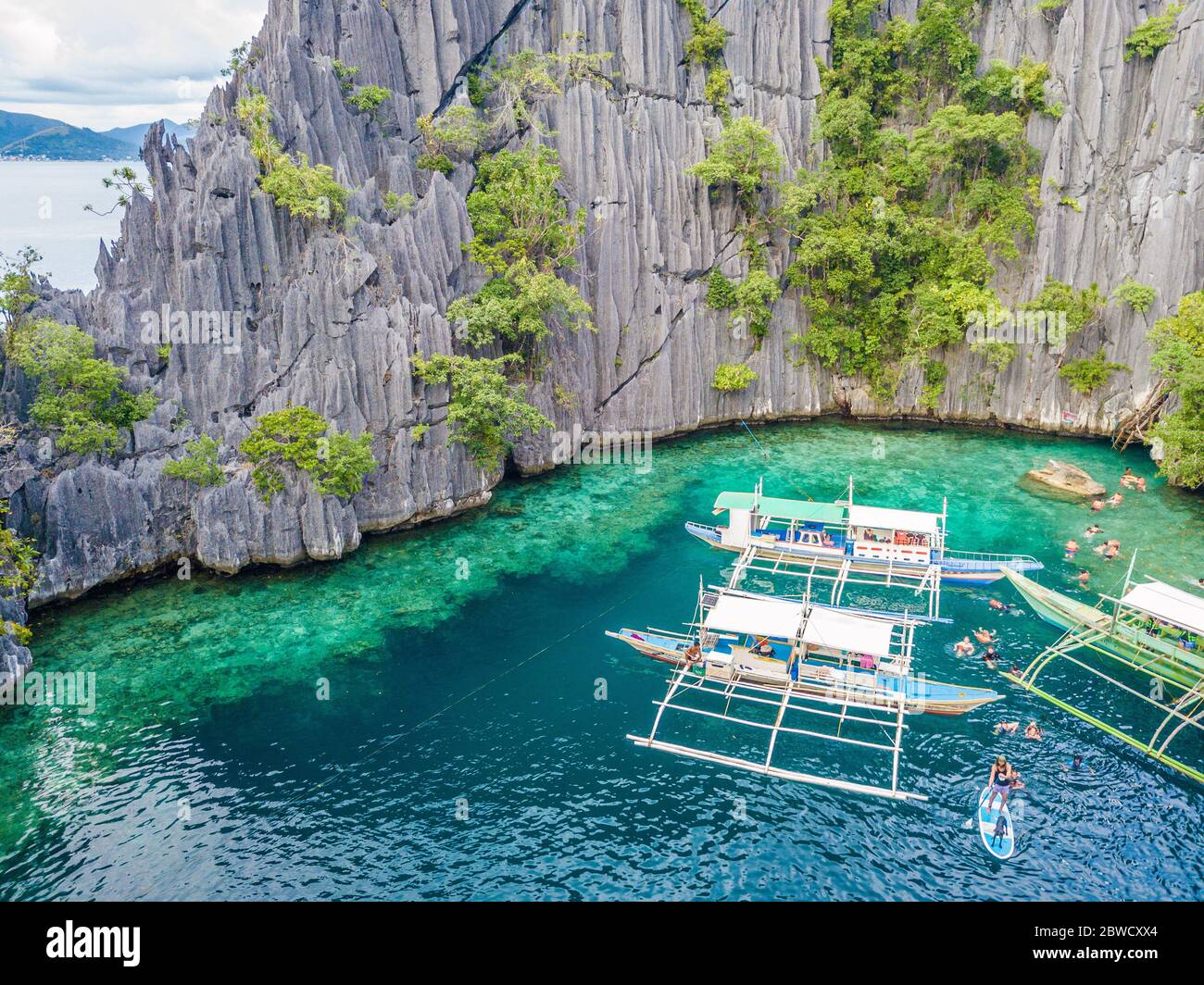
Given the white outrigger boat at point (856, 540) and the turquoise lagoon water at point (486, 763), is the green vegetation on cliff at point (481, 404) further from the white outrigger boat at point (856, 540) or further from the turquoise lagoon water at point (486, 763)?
the white outrigger boat at point (856, 540)

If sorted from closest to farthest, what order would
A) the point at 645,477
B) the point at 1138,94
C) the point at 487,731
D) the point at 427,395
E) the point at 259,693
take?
the point at 487,731, the point at 259,693, the point at 427,395, the point at 645,477, the point at 1138,94

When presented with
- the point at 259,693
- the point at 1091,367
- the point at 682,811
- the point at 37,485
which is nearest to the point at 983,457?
the point at 1091,367

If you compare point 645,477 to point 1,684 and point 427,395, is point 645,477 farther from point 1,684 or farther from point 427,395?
point 1,684

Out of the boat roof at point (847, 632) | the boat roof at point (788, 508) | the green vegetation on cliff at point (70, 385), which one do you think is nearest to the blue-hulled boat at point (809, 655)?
the boat roof at point (847, 632)

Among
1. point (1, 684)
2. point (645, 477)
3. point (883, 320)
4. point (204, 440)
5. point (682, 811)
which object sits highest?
point (883, 320)

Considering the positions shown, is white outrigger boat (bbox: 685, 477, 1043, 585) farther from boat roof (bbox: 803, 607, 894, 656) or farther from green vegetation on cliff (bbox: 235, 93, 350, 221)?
green vegetation on cliff (bbox: 235, 93, 350, 221)

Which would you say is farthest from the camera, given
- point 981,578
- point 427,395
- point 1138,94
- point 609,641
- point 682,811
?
point 1138,94
